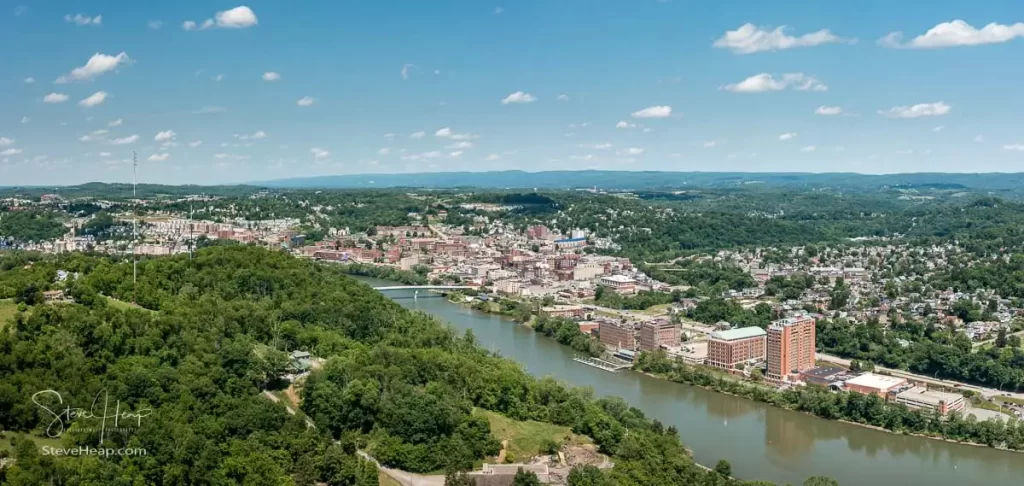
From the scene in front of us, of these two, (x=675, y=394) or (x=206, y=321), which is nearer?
(x=206, y=321)

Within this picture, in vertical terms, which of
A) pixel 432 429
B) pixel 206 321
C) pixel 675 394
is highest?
pixel 206 321

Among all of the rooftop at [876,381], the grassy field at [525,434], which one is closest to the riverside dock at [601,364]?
the rooftop at [876,381]

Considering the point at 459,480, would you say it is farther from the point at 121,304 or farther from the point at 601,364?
the point at 601,364

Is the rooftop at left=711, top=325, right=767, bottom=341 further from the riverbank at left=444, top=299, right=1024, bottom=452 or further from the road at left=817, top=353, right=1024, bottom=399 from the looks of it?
the road at left=817, top=353, right=1024, bottom=399

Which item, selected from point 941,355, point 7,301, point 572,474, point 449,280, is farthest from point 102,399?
point 449,280

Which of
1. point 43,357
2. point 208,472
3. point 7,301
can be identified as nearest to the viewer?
point 208,472

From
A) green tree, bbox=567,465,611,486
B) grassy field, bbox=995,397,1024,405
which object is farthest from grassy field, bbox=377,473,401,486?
grassy field, bbox=995,397,1024,405

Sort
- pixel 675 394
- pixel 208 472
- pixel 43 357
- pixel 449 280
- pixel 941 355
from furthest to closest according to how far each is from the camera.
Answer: pixel 449 280, pixel 941 355, pixel 675 394, pixel 43 357, pixel 208 472

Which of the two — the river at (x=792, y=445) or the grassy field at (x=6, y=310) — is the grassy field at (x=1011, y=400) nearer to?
the river at (x=792, y=445)

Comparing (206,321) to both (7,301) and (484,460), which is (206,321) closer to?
(7,301)
